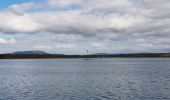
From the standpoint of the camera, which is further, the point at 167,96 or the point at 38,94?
the point at 38,94

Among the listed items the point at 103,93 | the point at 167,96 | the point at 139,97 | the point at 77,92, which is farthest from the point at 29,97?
the point at 167,96

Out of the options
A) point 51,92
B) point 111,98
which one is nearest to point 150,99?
point 111,98

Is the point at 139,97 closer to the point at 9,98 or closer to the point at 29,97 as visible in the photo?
the point at 29,97

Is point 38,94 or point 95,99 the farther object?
point 38,94

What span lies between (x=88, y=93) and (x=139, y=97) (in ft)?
24.2

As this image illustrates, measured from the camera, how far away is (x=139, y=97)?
37250mm

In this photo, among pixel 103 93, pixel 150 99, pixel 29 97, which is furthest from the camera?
pixel 103 93

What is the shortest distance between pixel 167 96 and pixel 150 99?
2.95 m

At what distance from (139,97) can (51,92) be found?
499 inches

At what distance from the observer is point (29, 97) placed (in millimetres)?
38375

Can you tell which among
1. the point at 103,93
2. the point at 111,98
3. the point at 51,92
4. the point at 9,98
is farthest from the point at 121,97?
the point at 9,98

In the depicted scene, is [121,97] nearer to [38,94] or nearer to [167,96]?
[167,96]

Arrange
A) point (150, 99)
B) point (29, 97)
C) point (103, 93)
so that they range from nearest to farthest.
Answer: point (150, 99) → point (29, 97) → point (103, 93)

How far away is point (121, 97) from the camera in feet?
122
